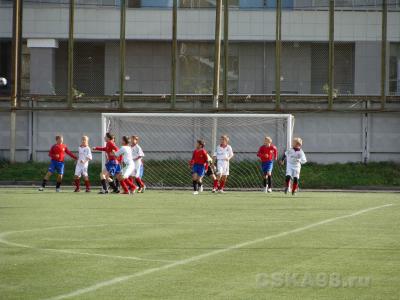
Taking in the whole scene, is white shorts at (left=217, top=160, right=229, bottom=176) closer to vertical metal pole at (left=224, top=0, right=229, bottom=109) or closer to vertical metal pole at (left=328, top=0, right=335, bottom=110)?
vertical metal pole at (left=224, top=0, right=229, bottom=109)

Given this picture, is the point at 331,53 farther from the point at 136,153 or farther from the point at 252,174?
the point at 136,153

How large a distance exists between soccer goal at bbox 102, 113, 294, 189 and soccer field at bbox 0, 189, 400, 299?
51.4 feet

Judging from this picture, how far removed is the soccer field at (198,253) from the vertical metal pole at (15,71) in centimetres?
1957

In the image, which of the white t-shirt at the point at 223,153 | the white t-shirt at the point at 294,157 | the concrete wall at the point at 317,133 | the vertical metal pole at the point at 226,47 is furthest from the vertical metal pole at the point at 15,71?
the white t-shirt at the point at 294,157

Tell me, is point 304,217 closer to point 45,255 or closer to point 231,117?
point 45,255

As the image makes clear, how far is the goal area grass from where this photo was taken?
37.5m

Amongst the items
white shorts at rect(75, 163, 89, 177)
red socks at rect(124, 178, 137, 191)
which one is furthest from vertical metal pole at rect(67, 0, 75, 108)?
red socks at rect(124, 178, 137, 191)

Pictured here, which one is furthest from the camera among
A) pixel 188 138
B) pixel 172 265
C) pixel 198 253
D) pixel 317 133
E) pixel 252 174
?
pixel 317 133

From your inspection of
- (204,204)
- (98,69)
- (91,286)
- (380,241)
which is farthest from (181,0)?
(91,286)

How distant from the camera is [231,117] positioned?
38406 mm

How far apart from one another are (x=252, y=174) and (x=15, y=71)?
10.5 meters

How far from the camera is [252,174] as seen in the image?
124 ft

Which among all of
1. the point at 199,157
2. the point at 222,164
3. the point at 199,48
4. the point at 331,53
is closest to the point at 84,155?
the point at 199,157

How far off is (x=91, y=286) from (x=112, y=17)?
120 feet
